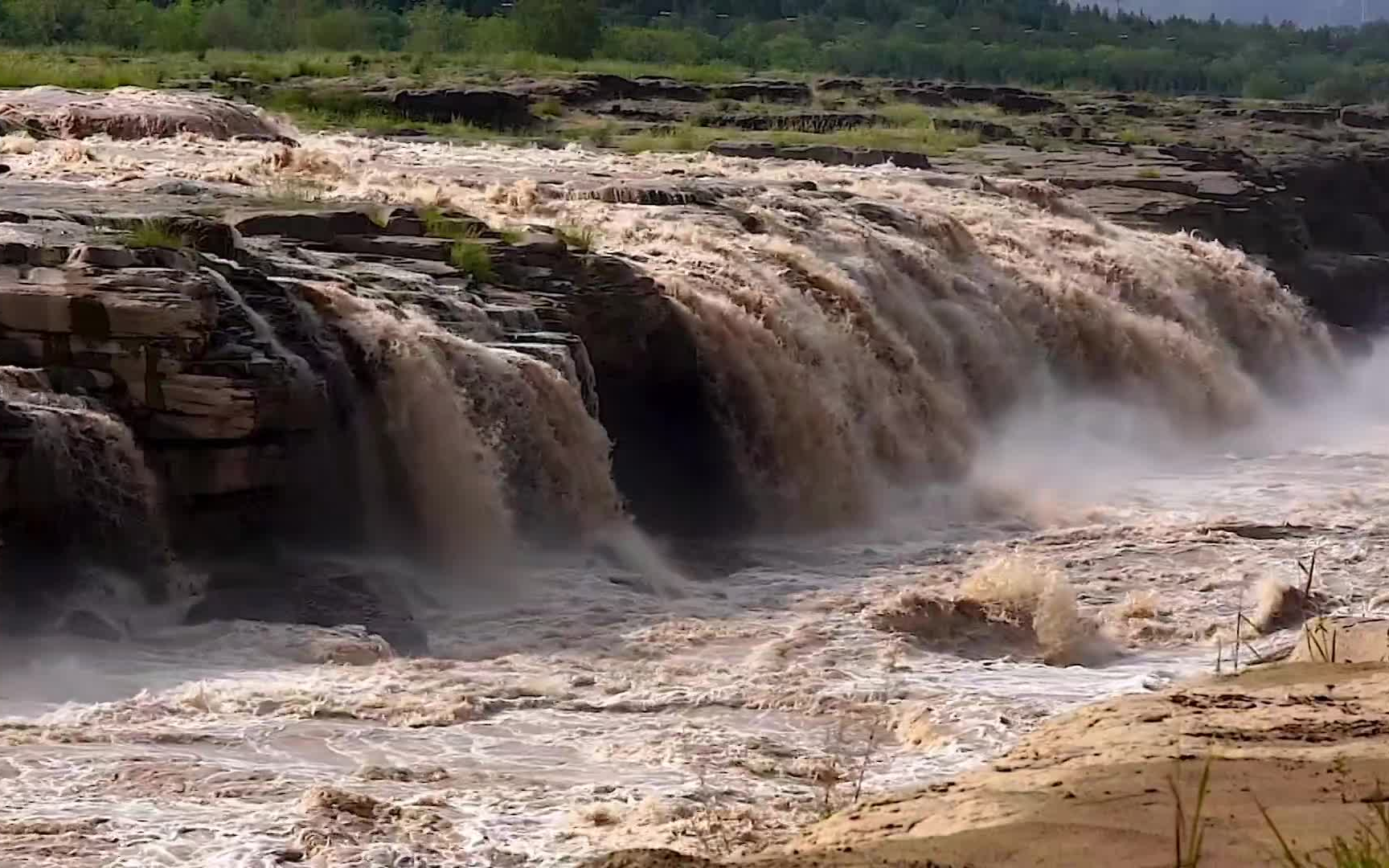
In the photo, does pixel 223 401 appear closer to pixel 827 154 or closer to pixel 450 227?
pixel 450 227

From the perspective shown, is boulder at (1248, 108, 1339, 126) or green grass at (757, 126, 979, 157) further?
boulder at (1248, 108, 1339, 126)

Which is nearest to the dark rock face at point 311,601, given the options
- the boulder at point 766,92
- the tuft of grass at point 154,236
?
the tuft of grass at point 154,236

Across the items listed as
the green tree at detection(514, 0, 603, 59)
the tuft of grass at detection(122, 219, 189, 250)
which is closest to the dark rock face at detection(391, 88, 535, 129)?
the tuft of grass at detection(122, 219, 189, 250)

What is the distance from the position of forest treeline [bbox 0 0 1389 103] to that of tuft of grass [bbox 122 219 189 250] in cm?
3059

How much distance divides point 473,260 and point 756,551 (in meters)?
2.94

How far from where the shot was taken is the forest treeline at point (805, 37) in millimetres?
56312

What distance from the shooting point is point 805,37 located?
9550cm

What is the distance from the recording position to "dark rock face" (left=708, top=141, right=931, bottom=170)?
27.9 meters

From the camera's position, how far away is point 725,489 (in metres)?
15.8

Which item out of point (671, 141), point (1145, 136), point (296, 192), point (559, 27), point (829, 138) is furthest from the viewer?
point (559, 27)

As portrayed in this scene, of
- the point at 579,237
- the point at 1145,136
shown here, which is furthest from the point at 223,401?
the point at 1145,136

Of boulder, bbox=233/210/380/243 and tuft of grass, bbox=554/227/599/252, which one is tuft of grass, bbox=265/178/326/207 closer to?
boulder, bbox=233/210/380/243

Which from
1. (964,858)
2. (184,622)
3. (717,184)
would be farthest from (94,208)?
(964,858)

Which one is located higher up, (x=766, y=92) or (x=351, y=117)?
(x=766, y=92)
